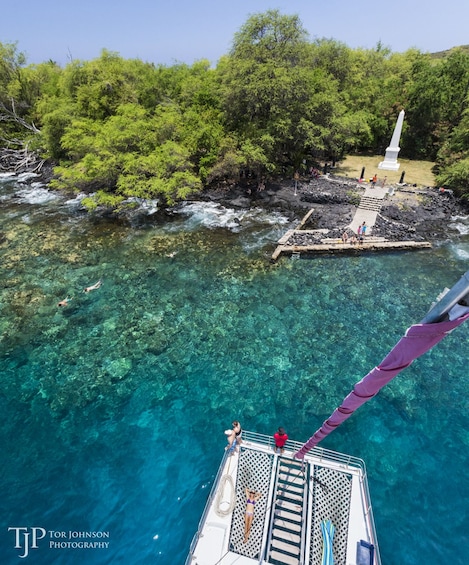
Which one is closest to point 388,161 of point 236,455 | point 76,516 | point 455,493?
point 455,493

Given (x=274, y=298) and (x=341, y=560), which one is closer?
(x=341, y=560)

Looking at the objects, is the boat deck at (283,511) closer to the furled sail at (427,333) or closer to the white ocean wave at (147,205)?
the furled sail at (427,333)

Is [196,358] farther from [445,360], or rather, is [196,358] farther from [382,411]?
[445,360]

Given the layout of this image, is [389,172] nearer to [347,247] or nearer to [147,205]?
[347,247]

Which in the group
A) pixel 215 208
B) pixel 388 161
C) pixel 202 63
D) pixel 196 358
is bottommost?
pixel 196 358

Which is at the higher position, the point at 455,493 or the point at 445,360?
the point at 445,360

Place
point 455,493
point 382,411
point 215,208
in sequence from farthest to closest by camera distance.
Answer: point 215,208 < point 382,411 < point 455,493

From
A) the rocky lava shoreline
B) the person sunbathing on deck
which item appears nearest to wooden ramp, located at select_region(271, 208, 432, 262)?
the rocky lava shoreline

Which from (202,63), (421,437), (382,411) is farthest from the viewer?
(202,63)
